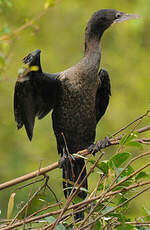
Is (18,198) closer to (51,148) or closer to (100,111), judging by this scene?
(51,148)

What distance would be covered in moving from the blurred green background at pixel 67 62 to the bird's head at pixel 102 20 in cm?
347

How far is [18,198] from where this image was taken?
738 centimetres

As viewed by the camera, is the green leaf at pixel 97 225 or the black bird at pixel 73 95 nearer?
the green leaf at pixel 97 225

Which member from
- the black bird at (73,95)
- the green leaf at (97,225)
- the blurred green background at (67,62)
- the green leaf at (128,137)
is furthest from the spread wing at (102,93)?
the blurred green background at (67,62)

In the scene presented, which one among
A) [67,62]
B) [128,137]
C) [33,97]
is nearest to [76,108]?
[33,97]

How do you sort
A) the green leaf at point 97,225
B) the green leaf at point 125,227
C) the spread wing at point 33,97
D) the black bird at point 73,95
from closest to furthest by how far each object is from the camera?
1. the green leaf at point 125,227
2. the green leaf at point 97,225
3. the spread wing at point 33,97
4. the black bird at point 73,95

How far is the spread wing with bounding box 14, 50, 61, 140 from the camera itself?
164 inches

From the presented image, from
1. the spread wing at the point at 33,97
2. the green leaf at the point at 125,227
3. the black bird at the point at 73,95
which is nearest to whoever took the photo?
the green leaf at the point at 125,227

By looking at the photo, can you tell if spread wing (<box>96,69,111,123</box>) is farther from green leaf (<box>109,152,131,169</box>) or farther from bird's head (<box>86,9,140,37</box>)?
green leaf (<box>109,152,131,169</box>)

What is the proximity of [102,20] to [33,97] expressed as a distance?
2.71 feet

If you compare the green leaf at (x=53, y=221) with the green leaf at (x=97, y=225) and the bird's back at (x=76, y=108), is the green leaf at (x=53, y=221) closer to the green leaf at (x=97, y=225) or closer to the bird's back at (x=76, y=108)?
the green leaf at (x=97, y=225)

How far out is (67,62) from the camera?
9.03 m

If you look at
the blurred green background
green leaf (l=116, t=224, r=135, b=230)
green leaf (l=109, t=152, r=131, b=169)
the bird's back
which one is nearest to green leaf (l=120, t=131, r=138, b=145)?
green leaf (l=109, t=152, r=131, b=169)

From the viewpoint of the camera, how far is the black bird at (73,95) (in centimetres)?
427
